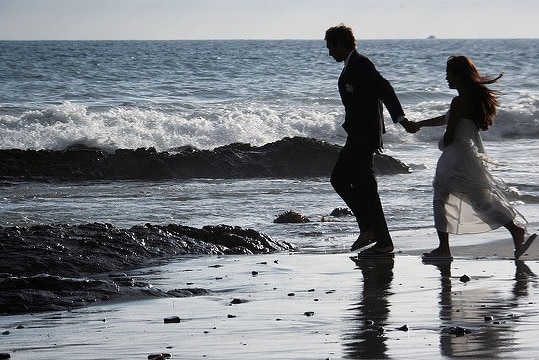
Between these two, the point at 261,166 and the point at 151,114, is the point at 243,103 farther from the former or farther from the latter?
the point at 261,166

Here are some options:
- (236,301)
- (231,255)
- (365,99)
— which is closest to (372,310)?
(236,301)

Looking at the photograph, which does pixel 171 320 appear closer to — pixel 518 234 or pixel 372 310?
pixel 372 310

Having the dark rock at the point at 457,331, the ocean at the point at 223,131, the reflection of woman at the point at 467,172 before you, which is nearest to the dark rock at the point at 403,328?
the dark rock at the point at 457,331

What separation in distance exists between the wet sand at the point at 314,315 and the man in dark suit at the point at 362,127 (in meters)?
0.44

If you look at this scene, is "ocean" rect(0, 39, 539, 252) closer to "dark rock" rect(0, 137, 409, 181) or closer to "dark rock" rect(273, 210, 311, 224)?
"dark rock" rect(273, 210, 311, 224)

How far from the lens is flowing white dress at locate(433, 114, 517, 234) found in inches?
308

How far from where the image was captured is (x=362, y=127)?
815cm

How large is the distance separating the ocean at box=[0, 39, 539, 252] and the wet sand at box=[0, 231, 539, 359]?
1355mm

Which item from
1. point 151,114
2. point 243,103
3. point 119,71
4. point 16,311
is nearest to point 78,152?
point 151,114

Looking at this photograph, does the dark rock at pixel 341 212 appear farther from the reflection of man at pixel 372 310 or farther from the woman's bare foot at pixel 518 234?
the woman's bare foot at pixel 518 234

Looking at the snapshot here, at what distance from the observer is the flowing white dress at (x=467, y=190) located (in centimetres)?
783

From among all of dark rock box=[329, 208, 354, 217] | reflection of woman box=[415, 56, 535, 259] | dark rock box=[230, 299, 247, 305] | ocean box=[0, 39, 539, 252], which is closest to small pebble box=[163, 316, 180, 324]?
dark rock box=[230, 299, 247, 305]

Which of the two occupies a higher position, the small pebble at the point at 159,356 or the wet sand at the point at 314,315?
the small pebble at the point at 159,356

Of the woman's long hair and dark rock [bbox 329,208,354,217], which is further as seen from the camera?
dark rock [bbox 329,208,354,217]
